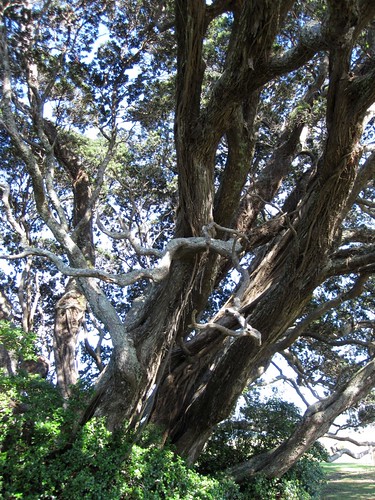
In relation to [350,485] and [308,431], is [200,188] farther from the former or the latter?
[350,485]

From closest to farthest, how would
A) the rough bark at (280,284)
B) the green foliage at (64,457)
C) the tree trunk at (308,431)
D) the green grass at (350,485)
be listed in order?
1. the green foliage at (64,457)
2. the rough bark at (280,284)
3. the tree trunk at (308,431)
4. the green grass at (350,485)

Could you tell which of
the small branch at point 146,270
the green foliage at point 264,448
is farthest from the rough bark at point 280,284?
the green foliage at point 264,448

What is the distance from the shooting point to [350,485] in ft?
37.5

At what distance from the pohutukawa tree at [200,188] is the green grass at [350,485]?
246cm

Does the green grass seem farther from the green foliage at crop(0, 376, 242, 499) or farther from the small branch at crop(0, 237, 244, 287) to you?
the small branch at crop(0, 237, 244, 287)

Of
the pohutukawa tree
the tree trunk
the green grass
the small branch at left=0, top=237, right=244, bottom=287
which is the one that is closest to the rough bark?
the pohutukawa tree

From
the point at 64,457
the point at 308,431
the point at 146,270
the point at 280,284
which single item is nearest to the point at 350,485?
the point at 308,431

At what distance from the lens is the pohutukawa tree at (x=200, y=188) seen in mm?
4414

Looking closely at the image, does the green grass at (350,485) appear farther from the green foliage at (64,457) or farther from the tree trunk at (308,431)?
the green foliage at (64,457)

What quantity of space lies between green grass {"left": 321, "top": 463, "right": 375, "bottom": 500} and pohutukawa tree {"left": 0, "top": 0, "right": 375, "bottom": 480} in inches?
96.8

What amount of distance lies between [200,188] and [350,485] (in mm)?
9851

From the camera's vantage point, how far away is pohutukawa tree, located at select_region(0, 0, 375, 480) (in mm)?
4414

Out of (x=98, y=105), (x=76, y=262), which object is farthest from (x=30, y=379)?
(x=98, y=105)

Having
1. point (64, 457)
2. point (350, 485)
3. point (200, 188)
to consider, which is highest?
point (200, 188)
